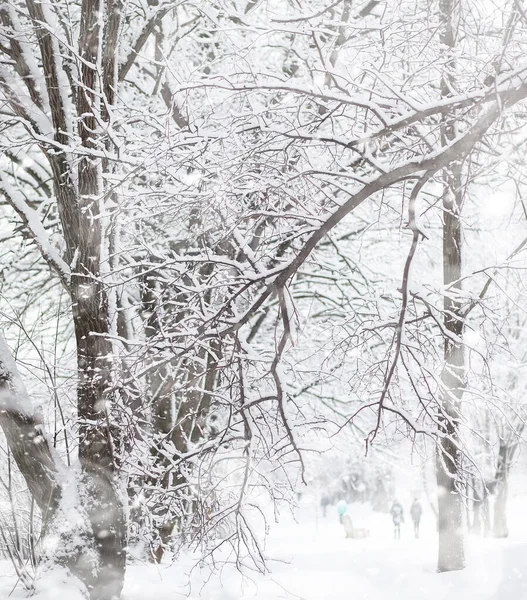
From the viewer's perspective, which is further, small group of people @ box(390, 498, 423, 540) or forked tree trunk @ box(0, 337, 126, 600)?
small group of people @ box(390, 498, 423, 540)

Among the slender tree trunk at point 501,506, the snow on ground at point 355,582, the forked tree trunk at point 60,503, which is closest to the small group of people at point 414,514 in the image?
the slender tree trunk at point 501,506

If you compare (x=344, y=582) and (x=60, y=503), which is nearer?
(x=60, y=503)

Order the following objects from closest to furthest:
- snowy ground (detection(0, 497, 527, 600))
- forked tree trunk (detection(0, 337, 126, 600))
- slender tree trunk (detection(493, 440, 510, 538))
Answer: forked tree trunk (detection(0, 337, 126, 600)) < snowy ground (detection(0, 497, 527, 600)) < slender tree trunk (detection(493, 440, 510, 538))

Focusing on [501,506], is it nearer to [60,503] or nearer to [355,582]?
[355,582]

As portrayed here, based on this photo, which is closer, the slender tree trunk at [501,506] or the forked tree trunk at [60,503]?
the forked tree trunk at [60,503]

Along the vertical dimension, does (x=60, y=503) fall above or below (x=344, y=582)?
above

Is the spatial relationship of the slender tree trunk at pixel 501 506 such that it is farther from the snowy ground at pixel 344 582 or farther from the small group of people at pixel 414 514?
the snowy ground at pixel 344 582

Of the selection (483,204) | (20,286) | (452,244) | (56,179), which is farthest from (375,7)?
(20,286)

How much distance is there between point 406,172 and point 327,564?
5452mm

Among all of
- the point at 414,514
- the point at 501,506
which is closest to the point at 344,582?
the point at 501,506

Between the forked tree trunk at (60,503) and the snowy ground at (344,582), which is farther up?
the forked tree trunk at (60,503)

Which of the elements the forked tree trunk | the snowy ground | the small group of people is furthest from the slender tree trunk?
the forked tree trunk

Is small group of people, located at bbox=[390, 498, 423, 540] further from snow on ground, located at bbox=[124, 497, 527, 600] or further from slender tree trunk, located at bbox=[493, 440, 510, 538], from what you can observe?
snow on ground, located at bbox=[124, 497, 527, 600]

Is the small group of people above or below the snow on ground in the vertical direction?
below
